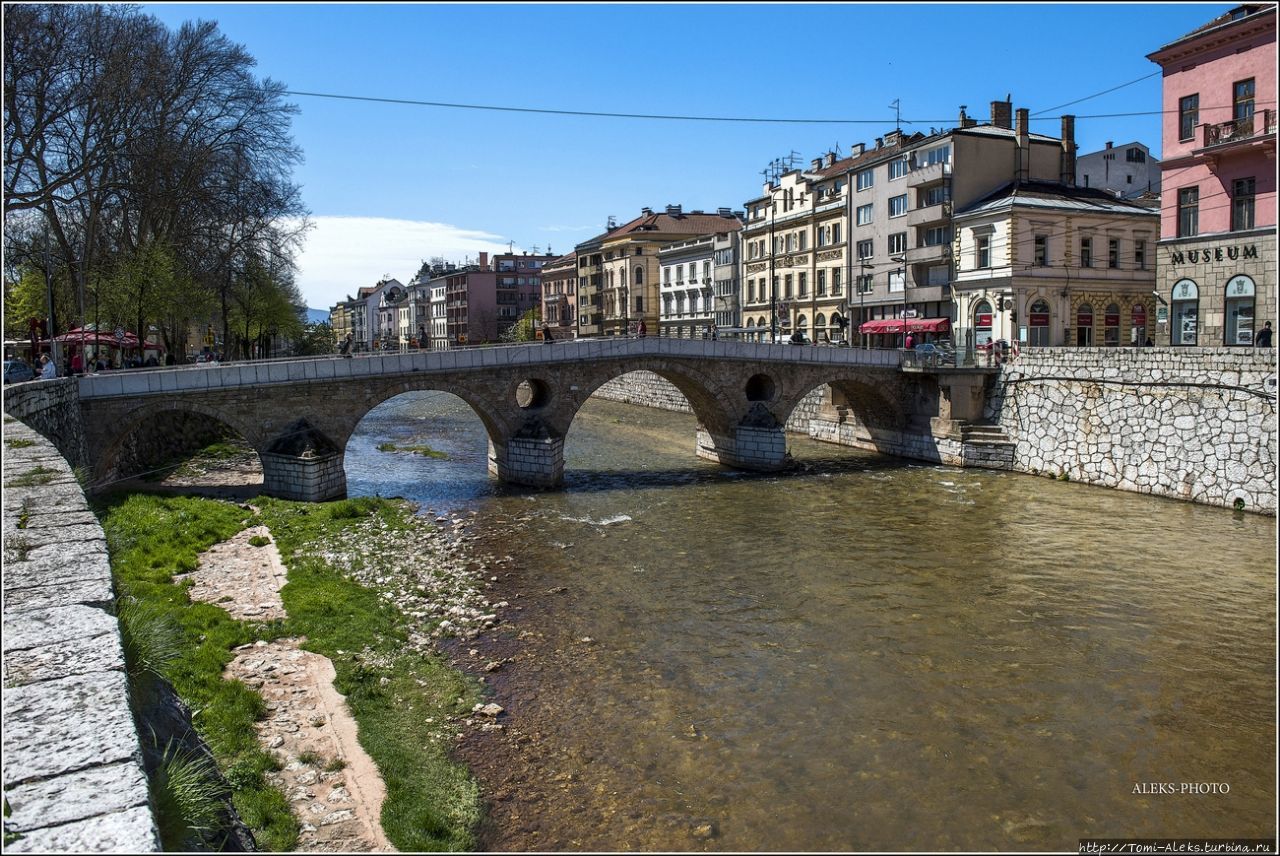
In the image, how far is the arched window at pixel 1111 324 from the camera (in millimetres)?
39781

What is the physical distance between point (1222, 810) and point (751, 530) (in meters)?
14.0

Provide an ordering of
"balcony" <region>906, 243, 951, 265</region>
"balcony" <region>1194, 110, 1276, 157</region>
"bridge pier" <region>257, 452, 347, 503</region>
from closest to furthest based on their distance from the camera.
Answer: "bridge pier" <region>257, 452, 347, 503</region> → "balcony" <region>1194, 110, 1276, 157</region> → "balcony" <region>906, 243, 951, 265</region>

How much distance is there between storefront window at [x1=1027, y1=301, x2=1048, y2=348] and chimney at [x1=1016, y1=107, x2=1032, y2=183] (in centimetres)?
748

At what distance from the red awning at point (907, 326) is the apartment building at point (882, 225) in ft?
0.20

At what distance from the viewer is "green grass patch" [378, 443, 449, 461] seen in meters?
36.3

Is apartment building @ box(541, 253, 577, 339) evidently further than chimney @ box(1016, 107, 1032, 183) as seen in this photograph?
Yes

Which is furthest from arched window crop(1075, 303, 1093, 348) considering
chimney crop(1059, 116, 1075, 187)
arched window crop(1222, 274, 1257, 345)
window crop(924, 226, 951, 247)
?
arched window crop(1222, 274, 1257, 345)

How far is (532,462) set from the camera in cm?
2989

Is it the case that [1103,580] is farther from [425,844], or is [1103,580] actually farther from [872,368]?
[872,368]

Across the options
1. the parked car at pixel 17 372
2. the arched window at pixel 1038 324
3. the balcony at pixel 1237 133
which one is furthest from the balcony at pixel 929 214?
the parked car at pixel 17 372

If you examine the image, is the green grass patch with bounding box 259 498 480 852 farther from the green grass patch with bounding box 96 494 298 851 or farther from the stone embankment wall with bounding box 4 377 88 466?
the stone embankment wall with bounding box 4 377 88 466

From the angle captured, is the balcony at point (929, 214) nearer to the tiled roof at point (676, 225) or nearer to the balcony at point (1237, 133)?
the balcony at point (1237, 133)

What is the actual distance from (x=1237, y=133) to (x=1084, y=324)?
42.7 ft

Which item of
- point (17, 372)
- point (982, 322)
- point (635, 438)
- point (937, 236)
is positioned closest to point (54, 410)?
point (17, 372)
